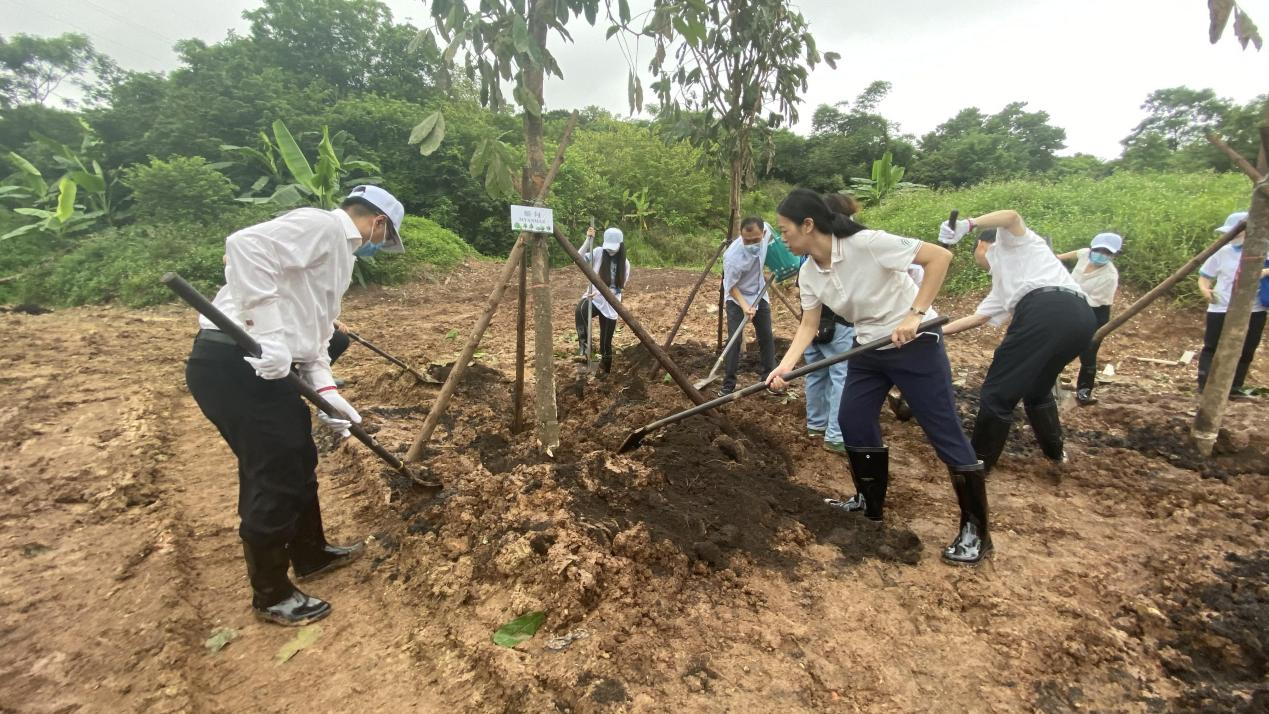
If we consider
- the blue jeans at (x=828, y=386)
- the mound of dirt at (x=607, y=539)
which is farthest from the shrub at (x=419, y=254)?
the blue jeans at (x=828, y=386)

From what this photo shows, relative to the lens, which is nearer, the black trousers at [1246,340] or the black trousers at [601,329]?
the black trousers at [1246,340]

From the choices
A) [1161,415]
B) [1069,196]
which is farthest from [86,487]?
[1069,196]

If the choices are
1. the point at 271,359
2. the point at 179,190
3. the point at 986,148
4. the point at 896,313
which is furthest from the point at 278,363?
the point at 986,148

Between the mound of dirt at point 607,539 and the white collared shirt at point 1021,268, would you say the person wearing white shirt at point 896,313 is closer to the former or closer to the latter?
the mound of dirt at point 607,539

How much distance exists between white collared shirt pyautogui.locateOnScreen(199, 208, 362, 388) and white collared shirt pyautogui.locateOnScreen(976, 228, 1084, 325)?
11.1ft

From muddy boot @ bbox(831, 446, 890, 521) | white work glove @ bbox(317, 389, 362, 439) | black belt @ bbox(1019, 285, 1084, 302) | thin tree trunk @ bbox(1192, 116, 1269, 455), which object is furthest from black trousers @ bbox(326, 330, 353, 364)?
thin tree trunk @ bbox(1192, 116, 1269, 455)

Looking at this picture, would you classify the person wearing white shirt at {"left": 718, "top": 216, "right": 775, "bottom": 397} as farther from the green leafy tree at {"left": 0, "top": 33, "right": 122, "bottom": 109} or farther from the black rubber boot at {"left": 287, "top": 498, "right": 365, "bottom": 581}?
the green leafy tree at {"left": 0, "top": 33, "right": 122, "bottom": 109}

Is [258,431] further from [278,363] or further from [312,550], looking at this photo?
[312,550]

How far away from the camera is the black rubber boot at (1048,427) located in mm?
3556

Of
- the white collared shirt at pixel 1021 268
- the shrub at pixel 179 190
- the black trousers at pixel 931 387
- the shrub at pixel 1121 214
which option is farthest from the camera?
the shrub at pixel 179 190

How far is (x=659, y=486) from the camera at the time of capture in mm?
3236

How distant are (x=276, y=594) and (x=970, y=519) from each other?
313cm

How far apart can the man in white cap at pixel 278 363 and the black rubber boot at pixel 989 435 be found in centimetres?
336

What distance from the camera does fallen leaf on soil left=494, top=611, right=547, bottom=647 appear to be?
2.15 metres
